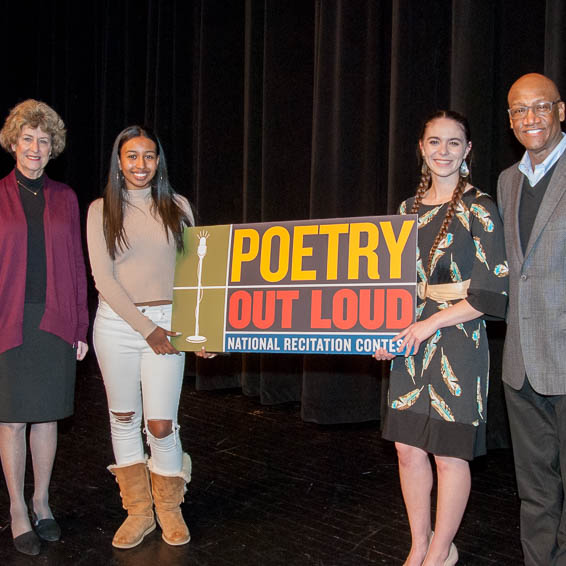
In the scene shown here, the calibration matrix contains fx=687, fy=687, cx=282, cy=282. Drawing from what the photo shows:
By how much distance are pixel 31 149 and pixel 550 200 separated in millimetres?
1719

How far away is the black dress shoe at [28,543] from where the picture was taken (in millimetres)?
2379

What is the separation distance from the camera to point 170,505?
247cm

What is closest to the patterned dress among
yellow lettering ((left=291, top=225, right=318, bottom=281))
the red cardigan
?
yellow lettering ((left=291, top=225, right=318, bottom=281))

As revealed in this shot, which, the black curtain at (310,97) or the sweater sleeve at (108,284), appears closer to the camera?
the sweater sleeve at (108,284)

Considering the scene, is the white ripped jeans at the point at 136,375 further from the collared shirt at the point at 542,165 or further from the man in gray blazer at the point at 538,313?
the collared shirt at the point at 542,165

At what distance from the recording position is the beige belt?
2.00 m

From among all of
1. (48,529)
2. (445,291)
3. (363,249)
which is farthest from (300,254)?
(48,529)

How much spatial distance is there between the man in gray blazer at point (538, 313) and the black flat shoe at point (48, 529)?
1.61m

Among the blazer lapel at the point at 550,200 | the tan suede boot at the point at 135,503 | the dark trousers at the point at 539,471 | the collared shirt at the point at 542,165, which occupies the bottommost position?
the tan suede boot at the point at 135,503

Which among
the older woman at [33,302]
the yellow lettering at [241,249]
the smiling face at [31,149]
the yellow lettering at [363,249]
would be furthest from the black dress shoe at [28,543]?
the yellow lettering at [363,249]

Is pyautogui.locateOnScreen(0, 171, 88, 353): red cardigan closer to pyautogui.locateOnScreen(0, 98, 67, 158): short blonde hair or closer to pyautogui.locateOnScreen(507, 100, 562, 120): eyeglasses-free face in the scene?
pyautogui.locateOnScreen(0, 98, 67, 158): short blonde hair

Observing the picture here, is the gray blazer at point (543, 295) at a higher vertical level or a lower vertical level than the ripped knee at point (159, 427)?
higher

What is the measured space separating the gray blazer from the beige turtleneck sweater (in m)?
1.15

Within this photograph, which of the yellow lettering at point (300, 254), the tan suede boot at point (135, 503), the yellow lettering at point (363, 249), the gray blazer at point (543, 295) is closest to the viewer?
the gray blazer at point (543, 295)
